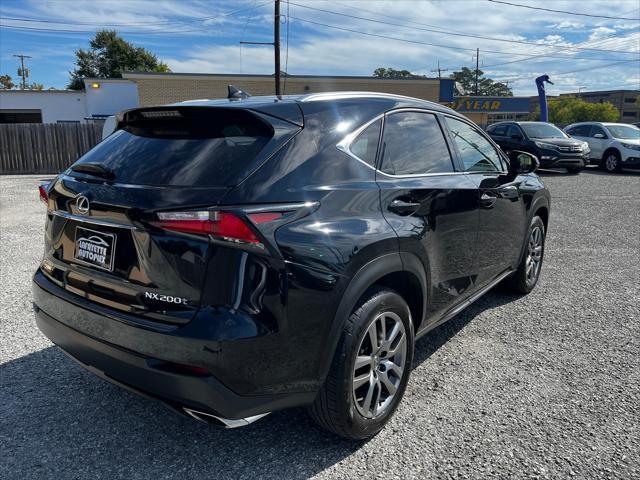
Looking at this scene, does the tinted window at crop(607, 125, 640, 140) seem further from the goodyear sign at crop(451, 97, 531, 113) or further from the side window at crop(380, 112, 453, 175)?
the goodyear sign at crop(451, 97, 531, 113)

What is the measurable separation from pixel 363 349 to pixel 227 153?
119 cm

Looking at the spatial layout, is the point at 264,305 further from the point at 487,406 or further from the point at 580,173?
the point at 580,173

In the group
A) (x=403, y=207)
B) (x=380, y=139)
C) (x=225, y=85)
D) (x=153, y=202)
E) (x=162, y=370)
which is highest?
(x=225, y=85)

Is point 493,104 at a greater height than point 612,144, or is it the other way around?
point 493,104

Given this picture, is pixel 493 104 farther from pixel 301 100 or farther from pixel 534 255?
pixel 301 100

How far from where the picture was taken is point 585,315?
4.44 meters

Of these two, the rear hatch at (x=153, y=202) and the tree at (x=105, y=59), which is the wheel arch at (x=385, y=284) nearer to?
the rear hatch at (x=153, y=202)

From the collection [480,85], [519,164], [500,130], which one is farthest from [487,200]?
[480,85]

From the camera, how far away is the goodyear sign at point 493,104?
4474cm

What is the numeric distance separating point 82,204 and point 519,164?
11.3 feet

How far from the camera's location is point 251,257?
2035 millimetres

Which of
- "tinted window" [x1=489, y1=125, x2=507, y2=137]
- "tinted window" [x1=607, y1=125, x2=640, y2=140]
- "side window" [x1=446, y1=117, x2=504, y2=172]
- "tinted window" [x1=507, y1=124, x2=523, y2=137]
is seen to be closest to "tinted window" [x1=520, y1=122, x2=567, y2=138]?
"tinted window" [x1=507, y1=124, x2=523, y2=137]

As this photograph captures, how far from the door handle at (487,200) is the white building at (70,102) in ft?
106

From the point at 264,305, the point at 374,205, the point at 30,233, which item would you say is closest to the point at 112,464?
the point at 264,305
